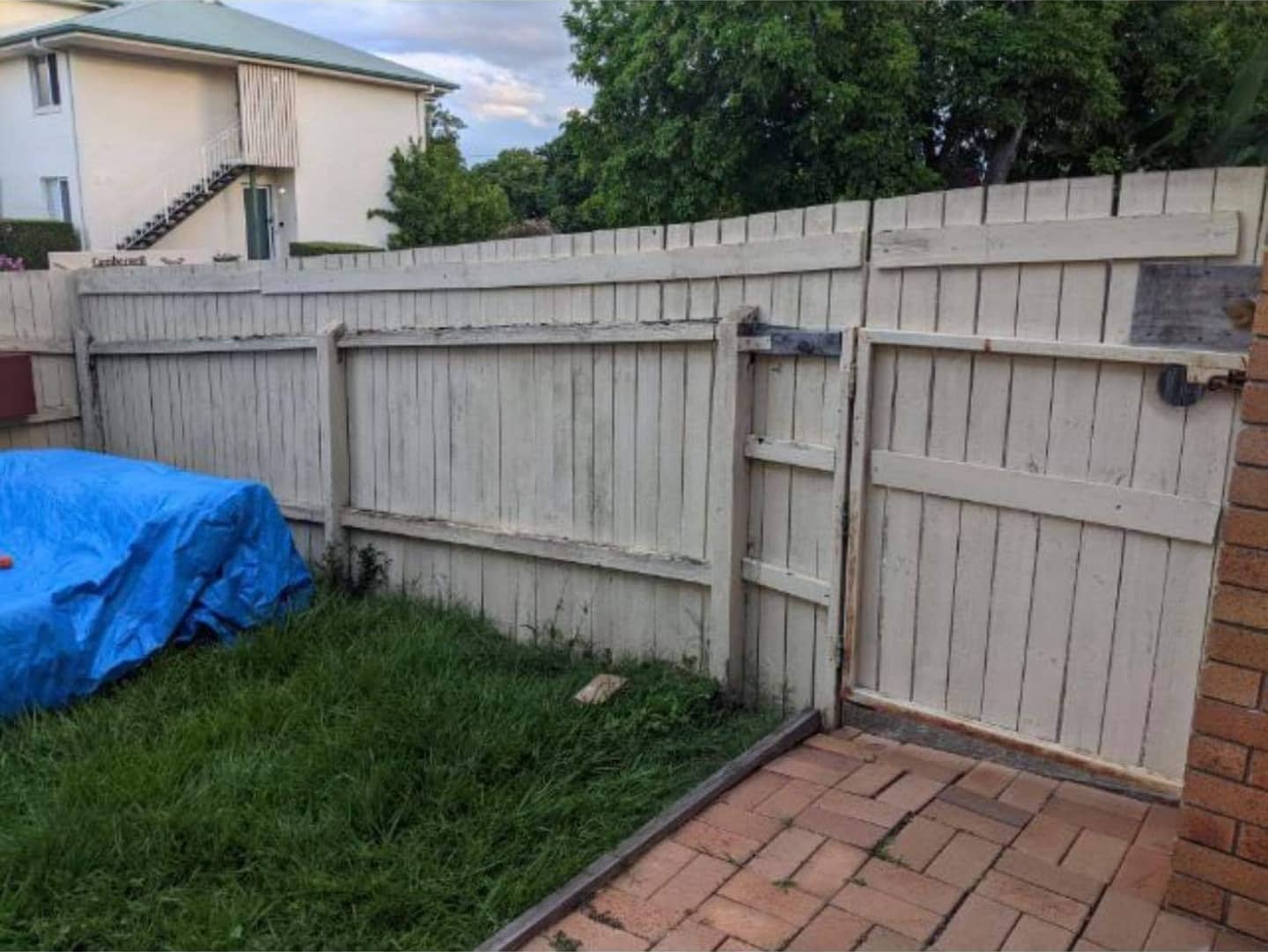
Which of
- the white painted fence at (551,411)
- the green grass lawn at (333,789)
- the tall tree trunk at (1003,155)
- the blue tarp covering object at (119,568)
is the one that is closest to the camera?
the green grass lawn at (333,789)

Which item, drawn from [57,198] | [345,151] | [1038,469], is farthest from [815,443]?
[345,151]

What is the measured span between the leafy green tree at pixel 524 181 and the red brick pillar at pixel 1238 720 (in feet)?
123

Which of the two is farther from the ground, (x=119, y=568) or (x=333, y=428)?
(x=333, y=428)

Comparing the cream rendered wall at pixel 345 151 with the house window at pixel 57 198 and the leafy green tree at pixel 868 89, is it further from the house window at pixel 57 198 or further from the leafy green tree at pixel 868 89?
the leafy green tree at pixel 868 89

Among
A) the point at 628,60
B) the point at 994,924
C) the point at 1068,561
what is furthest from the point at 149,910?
the point at 628,60

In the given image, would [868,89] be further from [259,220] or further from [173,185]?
[259,220]

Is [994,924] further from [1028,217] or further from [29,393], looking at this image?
[29,393]

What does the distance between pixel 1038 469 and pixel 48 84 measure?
22.9 m

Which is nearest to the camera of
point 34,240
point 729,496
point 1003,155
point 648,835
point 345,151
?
point 648,835

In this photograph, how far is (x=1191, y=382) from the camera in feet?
8.28

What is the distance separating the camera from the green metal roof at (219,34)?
64.0 feet

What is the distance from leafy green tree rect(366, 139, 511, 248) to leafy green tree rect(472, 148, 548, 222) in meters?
13.7

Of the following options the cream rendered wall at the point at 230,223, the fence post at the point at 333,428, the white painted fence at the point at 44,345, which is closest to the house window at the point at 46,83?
the cream rendered wall at the point at 230,223

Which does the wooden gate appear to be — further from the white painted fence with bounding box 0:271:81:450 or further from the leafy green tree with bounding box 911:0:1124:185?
the leafy green tree with bounding box 911:0:1124:185
